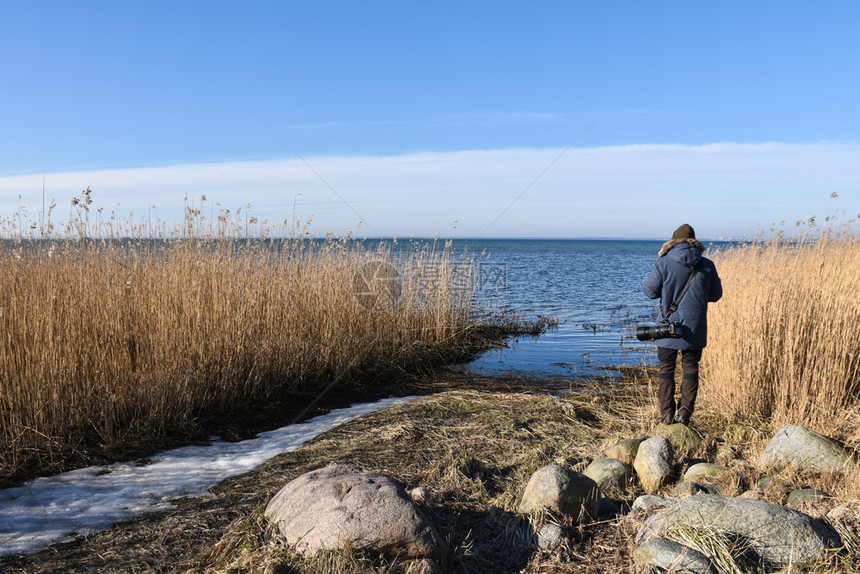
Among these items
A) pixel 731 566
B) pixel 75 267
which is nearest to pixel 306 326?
pixel 75 267

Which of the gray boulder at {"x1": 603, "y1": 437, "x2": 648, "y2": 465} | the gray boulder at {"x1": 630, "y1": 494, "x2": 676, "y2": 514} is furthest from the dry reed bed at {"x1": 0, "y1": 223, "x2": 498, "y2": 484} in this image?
the gray boulder at {"x1": 630, "y1": 494, "x2": 676, "y2": 514}

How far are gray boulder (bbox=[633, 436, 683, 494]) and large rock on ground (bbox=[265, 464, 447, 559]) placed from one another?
1.59 meters

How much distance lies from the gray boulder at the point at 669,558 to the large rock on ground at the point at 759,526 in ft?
0.32

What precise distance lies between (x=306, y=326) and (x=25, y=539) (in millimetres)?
3706

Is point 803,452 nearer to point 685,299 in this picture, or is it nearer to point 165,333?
point 685,299

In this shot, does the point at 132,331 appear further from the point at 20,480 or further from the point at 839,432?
the point at 839,432

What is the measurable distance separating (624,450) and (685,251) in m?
1.65

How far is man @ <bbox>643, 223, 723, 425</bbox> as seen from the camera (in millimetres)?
Answer: 4340

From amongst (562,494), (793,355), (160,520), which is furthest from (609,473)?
(160,520)

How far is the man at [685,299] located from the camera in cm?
434

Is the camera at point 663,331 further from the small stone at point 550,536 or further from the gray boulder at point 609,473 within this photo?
the small stone at point 550,536

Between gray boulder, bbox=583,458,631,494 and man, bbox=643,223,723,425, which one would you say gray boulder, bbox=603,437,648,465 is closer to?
gray boulder, bbox=583,458,631,494

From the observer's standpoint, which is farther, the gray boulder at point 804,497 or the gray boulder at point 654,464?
the gray boulder at point 654,464

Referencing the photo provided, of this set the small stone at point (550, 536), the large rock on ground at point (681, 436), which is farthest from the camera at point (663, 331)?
the small stone at point (550, 536)
